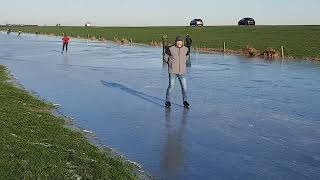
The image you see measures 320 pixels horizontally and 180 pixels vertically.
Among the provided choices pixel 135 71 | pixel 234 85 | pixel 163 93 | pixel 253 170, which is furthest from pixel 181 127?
pixel 135 71

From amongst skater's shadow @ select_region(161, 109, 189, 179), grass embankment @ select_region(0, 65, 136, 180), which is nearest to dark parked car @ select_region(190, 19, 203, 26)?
skater's shadow @ select_region(161, 109, 189, 179)

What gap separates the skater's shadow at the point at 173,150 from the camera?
781 centimetres

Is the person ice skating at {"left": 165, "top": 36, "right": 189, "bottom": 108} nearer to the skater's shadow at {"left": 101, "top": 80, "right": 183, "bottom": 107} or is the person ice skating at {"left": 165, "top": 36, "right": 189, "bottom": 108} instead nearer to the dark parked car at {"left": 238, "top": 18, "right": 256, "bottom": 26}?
the skater's shadow at {"left": 101, "top": 80, "right": 183, "bottom": 107}

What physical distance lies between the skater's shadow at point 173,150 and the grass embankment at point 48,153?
61cm

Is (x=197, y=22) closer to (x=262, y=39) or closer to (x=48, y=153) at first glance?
(x=262, y=39)

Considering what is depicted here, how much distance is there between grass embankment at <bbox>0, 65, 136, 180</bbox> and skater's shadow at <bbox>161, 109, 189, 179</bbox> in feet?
1.99

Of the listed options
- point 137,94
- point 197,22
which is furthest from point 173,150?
point 197,22

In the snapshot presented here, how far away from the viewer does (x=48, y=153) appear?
7953 millimetres

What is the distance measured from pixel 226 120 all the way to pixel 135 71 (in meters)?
13.7

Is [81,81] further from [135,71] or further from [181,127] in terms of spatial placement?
[181,127]

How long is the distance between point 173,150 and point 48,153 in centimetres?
224

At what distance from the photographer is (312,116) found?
493 inches

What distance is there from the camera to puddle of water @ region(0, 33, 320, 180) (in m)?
8.16

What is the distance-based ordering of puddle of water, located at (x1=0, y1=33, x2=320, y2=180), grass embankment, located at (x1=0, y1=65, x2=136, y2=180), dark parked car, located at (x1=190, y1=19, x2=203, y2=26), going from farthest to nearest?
dark parked car, located at (x1=190, y1=19, x2=203, y2=26)
puddle of water, located at (x1=0, y1=33, x2=320, y2=180)
grass embankment, located at (x1=0, y1=65, x2=136, y2=180)
